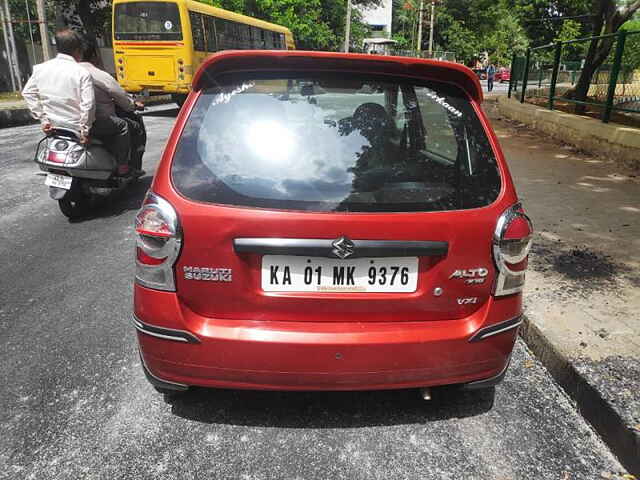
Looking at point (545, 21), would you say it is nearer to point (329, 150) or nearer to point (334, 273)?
point (329, 150)

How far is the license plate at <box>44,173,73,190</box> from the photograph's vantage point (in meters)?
5.37

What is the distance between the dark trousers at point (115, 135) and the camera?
5832 millimetres

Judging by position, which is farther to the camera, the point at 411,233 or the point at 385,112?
the point at 385,112

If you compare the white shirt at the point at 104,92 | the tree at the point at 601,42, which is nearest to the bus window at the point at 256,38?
the tree at the point at 601,42

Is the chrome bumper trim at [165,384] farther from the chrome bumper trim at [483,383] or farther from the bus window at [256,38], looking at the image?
the bus window at [256,38]

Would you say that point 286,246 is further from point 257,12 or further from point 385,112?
point 257,12

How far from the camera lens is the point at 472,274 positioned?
223 centimetres

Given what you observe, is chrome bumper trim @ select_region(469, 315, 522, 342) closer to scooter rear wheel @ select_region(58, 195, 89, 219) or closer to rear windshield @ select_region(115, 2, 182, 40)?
scooter rear wheel @ select_region(58, 195, 89, 219)

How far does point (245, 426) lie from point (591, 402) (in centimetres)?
168

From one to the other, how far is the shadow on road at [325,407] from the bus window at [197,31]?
15.8 metres

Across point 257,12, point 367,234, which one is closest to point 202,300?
point 367,234

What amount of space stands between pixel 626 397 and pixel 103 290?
3.39 m

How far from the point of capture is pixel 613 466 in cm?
232

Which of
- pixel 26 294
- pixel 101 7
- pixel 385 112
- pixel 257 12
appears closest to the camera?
pixel 385 112
